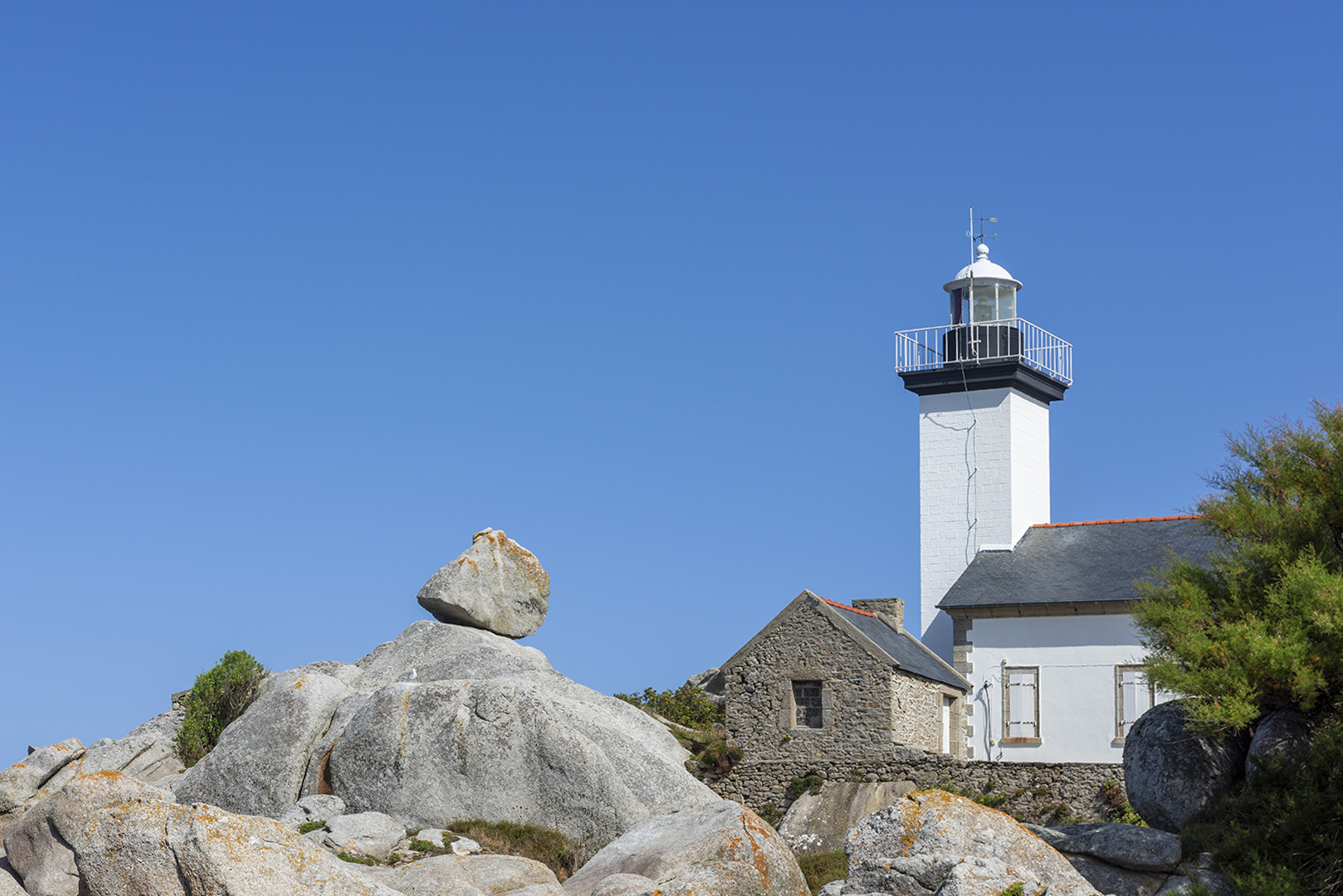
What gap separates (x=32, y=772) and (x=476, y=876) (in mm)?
13651

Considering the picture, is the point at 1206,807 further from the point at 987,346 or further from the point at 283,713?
the point at 987,346

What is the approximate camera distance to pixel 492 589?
3284 centimetres

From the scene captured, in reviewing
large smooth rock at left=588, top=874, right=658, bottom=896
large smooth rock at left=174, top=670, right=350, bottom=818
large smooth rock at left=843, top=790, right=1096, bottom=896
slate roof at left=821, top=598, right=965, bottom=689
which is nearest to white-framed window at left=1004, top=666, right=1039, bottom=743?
slate roof at left=821, top=598, right=965, bottom=689

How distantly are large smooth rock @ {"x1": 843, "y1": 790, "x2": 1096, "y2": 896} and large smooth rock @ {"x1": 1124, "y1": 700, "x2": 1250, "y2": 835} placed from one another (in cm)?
321

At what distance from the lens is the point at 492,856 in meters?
19.0

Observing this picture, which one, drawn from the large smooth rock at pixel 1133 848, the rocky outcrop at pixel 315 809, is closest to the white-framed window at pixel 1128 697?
the large smooth rock at pixel 1133 848

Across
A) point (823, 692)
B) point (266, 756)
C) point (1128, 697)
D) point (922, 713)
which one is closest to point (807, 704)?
point (823, 692)

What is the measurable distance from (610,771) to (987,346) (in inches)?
682

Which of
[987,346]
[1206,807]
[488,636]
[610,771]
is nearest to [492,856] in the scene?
[610,771]

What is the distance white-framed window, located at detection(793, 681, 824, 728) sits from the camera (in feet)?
98.4

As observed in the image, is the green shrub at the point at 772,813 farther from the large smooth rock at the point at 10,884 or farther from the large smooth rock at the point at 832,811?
the large smooth rock at the point at 10,884

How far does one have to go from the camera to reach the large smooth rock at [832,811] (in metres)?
28.0

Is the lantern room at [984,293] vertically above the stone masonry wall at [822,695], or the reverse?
the lantern room at [984,293]

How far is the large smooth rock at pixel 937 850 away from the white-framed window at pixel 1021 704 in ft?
53.0
